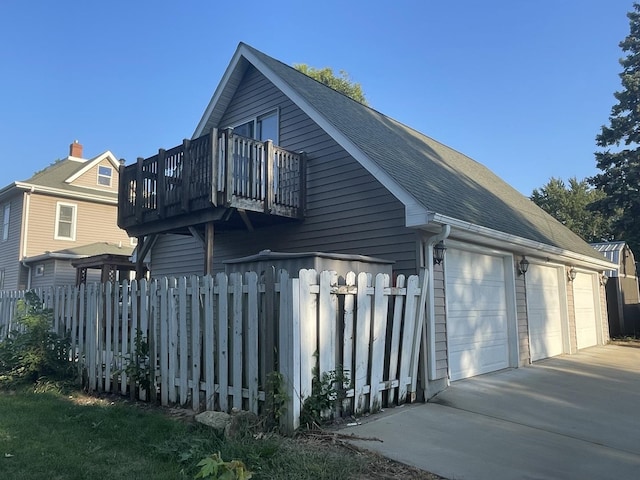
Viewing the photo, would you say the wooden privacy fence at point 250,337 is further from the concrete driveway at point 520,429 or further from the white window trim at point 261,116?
the white window trim at point 261,116

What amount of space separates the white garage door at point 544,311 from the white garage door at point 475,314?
1.36m

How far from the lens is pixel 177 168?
8984mm

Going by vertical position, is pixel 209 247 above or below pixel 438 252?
above

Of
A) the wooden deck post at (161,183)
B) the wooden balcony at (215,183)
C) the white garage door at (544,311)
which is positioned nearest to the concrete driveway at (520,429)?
the white garage door at (544,311)

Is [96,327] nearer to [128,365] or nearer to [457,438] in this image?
[128,365]

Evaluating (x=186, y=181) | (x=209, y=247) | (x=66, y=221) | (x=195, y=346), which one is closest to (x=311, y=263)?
(x=195, y=346)

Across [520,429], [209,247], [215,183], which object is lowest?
[520,429]

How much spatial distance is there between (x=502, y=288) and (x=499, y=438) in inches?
201

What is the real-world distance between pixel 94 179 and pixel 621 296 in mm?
23301

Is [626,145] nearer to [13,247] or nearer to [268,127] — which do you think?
[268,127]

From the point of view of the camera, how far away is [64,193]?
803 inches

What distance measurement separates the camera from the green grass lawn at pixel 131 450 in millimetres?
3547

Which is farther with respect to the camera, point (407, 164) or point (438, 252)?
point (407, 164)

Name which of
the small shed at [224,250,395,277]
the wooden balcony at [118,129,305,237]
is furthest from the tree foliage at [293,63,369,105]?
the small shed at [224,250,395,277]
